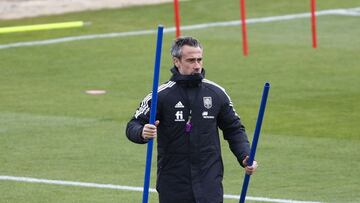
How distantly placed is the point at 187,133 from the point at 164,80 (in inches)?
532

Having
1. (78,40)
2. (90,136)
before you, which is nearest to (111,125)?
(90,136)

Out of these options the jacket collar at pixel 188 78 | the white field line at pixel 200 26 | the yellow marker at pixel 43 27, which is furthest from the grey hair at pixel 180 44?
the white field line at pixel 200 26

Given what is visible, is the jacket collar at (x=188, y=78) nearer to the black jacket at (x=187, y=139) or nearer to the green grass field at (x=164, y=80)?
the black jacket at (x=187, y=139)

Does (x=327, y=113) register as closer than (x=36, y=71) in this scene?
Yes

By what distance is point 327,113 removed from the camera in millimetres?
20312

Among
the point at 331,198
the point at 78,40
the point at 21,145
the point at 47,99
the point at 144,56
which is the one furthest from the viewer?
the point at 78,40

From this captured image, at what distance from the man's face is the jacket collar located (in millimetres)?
33

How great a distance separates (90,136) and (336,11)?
1479 centimetres

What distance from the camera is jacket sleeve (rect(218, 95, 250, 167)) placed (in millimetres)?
10578

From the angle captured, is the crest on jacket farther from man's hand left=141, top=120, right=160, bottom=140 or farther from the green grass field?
the green grass field

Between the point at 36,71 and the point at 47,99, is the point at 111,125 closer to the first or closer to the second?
the point at 47,99

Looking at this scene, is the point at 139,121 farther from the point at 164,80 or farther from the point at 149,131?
the point at 164,80

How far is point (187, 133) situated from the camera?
409 inches

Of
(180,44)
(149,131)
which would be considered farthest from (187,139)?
(180,44)
